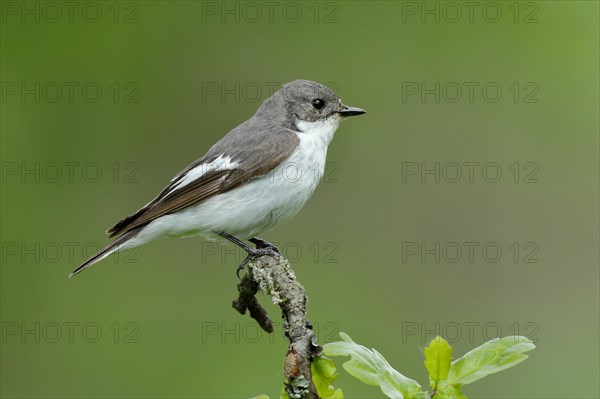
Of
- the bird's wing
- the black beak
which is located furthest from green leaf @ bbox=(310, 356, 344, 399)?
the black beak

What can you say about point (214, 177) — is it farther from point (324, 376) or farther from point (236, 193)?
point (324, 376)

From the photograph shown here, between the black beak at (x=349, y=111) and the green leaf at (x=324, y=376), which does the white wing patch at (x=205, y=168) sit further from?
the green leaf at (x=324, y=376)

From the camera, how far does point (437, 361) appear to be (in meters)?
1.56


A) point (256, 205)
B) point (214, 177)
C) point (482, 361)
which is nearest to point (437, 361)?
point (482, 361)

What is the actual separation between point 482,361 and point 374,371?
208 millimetres

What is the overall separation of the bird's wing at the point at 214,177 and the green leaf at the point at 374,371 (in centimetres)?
300

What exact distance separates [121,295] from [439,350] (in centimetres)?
452

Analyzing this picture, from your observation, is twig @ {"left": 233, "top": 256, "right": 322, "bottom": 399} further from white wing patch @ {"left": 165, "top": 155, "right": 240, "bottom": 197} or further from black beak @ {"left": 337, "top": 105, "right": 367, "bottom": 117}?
black beak @ {"left": 337, "top": 105, "right": 367, "bottom": 117}

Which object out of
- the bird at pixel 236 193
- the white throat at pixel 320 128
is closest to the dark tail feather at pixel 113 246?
the bird at pixel 236 193

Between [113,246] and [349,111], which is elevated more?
[349,111]

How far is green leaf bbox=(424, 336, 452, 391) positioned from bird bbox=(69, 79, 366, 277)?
279 cm

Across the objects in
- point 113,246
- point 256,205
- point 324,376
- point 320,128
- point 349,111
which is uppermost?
point 349,111

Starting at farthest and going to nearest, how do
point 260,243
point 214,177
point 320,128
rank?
point 320,128, point 260,243, point 214,177

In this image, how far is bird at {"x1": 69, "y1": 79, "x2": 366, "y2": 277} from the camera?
443 centimetres
